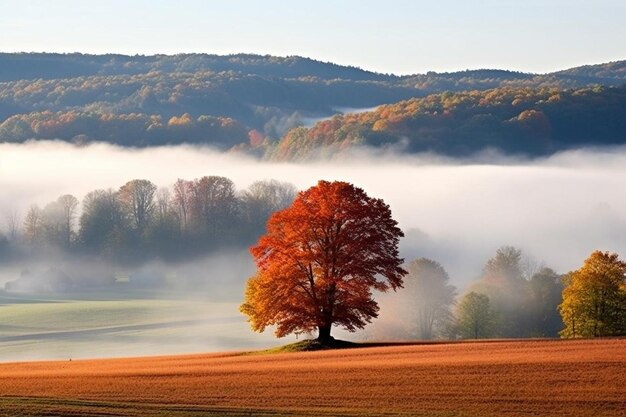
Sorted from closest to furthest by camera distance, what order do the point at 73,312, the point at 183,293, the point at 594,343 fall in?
the point at 594,343 → the point at 73,312 → the point at 183,293

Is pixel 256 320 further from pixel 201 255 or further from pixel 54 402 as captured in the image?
pixel 201 255

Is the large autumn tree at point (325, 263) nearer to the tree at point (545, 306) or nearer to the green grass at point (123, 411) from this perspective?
the green grass at point (123, 411)

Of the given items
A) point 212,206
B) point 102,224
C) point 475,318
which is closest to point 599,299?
point 475,318

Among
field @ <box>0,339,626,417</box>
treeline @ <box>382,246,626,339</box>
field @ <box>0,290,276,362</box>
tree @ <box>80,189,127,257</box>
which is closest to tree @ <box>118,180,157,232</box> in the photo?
tree @ <box>80,189,127,257</box>

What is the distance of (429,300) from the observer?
112m

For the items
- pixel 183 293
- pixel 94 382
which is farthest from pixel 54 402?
pixel 183 293

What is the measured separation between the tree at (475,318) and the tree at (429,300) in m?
2.43

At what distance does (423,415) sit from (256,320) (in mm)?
29943

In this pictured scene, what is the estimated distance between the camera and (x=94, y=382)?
57.9 metres

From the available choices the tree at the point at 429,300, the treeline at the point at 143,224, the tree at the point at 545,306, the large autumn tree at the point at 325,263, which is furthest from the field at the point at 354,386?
the treeline at the point at 143,224

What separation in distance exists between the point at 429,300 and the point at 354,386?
5709cm

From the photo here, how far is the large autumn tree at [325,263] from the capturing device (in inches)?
3041

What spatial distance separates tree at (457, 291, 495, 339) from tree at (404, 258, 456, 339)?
7.98ft

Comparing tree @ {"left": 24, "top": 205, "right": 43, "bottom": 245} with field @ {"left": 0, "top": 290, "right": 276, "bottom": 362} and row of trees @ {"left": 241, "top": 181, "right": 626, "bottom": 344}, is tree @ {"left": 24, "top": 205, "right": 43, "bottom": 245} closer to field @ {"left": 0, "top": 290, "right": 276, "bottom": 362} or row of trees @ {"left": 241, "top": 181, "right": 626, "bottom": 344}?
field @ {"left": 0, "top": 290, "right": 276, "bottom": 362}
